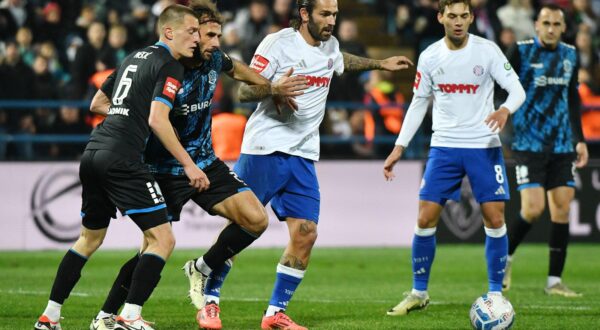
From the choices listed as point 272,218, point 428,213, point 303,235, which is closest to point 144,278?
point 303,235

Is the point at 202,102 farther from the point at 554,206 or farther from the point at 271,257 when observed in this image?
the point at 271,257

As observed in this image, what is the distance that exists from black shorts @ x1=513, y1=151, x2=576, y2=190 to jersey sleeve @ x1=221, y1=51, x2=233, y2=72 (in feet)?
12.8

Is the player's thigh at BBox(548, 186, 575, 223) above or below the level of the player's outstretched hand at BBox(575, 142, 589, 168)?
→ below

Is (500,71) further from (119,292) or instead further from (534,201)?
(119,292)

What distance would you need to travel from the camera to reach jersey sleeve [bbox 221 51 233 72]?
8.08 metres

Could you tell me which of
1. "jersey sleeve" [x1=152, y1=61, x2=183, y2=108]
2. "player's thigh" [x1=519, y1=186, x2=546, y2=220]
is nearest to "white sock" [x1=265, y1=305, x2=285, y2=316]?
"jersey sleeve" [x1=152, y1=61, x2=183, y2=108]

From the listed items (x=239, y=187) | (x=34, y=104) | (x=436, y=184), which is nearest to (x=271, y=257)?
(x=34, y=104)

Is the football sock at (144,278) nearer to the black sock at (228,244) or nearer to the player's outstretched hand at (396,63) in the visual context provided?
the black sock at (228,244)

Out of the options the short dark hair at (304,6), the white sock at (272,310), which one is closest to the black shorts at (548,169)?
the short dark hair at (304,6)

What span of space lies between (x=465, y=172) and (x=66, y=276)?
11.1ft

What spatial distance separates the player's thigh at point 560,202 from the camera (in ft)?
35.6

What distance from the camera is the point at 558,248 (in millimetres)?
10867

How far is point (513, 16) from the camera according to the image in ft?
65.3

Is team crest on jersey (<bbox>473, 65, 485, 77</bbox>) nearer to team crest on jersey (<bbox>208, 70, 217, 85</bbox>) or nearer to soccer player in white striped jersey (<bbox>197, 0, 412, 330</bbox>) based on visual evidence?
soccer player in white striped jersey (<bbox>197, 0, 412, 330</bbox>)
